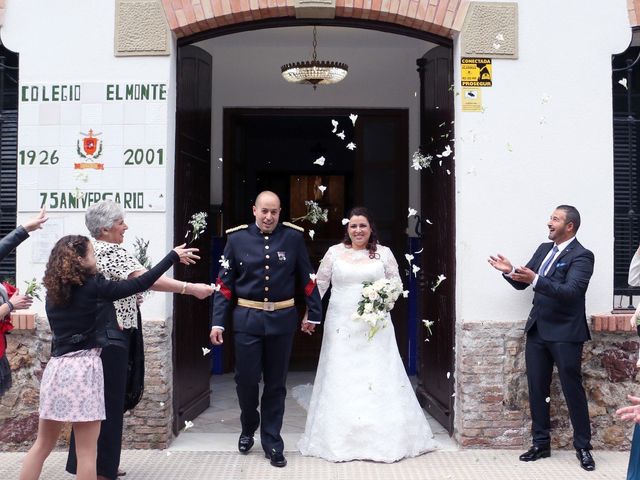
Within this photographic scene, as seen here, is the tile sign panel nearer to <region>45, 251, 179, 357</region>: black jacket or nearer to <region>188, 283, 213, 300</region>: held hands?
<region>188, 283, 213, 300</region>: held hands

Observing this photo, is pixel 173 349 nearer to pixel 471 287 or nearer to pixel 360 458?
pixel 360 458

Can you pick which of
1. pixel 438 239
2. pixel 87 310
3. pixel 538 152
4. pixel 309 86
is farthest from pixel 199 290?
pixel 309 86

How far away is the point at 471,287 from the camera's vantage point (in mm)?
5750

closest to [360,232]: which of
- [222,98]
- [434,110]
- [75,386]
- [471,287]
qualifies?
[471,287]

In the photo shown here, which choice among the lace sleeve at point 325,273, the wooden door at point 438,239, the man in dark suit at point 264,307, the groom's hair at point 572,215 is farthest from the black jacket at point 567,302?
the man in dark suit at point 264,307

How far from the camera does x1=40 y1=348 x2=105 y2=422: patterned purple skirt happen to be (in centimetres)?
416

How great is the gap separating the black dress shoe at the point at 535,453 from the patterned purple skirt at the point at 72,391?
3.05m

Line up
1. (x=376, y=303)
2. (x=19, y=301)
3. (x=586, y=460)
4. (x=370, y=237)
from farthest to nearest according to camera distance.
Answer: (x=370, y=237) < (x=376, y=303) < (x=586, y=460) < (x=19, y=301)

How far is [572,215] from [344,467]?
8.04ft

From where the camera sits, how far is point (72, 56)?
18.9 feet

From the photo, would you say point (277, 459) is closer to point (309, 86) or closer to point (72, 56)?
point (72, 56)

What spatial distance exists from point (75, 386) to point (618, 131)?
15.1 feet

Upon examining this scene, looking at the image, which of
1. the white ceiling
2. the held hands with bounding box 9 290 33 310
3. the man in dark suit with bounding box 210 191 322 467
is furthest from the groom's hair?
the held hands with bounding box 9 290 33 310

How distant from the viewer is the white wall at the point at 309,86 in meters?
8.75
